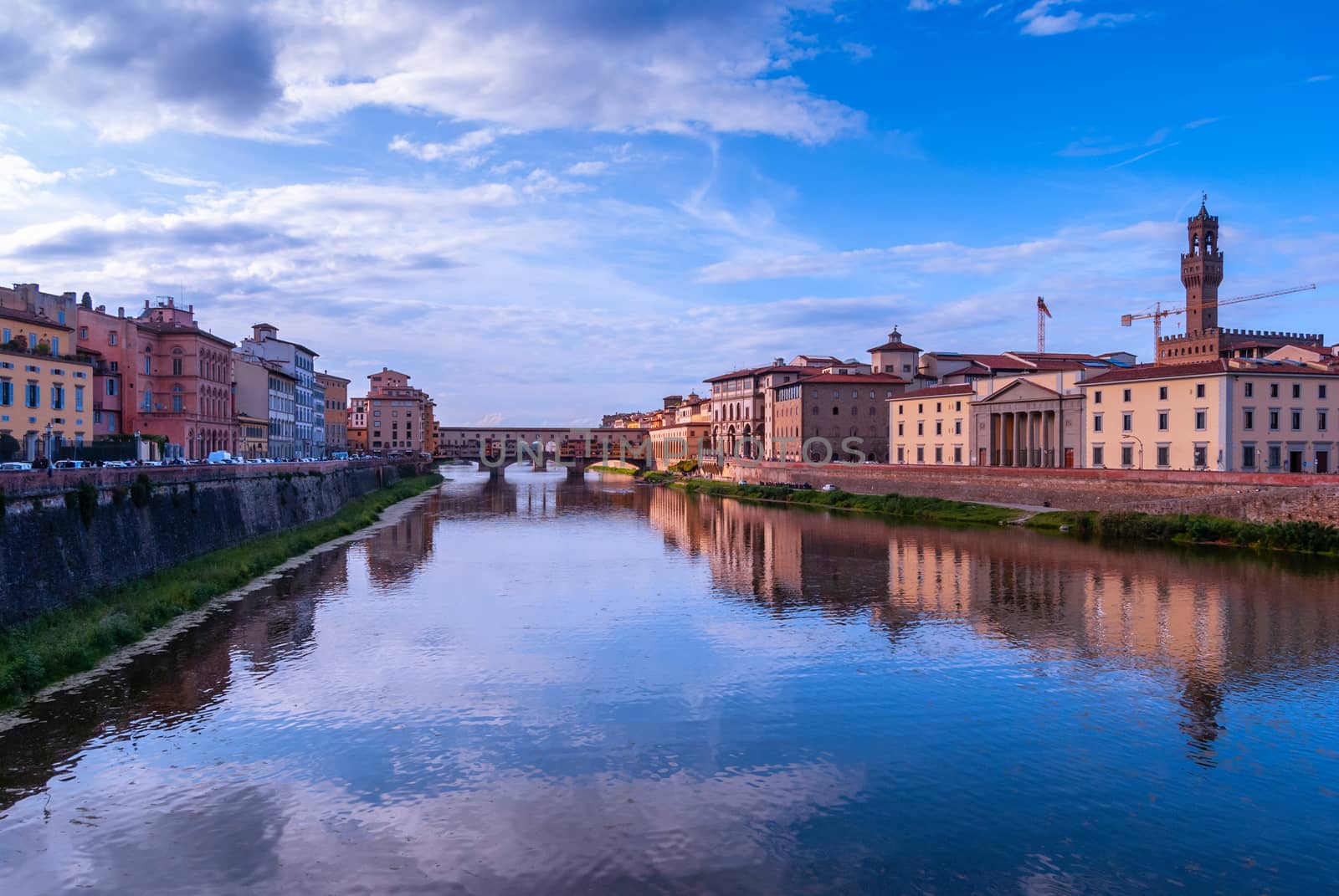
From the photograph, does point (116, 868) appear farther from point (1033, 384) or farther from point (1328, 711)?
point (1033, 384)

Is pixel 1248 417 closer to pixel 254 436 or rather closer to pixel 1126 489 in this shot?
pixel 1126 489

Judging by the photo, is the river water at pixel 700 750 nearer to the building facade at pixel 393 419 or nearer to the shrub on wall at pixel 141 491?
the shrub on wall at pixel 141 491

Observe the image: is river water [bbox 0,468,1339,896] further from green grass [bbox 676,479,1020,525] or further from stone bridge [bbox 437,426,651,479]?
stone bridge [bbox 437,426,651,479]

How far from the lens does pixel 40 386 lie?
120 ft

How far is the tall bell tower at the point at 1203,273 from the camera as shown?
100812mm

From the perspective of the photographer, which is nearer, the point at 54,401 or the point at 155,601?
the point at 155,601

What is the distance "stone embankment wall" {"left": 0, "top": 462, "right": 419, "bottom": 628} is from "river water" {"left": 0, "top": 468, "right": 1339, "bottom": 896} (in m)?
2.93

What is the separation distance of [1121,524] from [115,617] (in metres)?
37.2

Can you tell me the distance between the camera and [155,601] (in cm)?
2159

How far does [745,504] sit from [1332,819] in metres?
56.5

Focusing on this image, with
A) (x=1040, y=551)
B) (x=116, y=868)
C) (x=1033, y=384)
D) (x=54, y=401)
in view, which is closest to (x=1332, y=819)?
(x=116, y=868)

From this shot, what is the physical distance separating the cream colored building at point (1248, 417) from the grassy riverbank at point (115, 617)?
136 feet

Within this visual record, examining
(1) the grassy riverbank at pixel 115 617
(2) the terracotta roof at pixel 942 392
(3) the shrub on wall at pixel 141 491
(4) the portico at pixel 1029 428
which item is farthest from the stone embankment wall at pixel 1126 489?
(3) the shrub on wall at pixel 141 491

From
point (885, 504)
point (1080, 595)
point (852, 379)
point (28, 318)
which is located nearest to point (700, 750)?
point (1080, 595)
